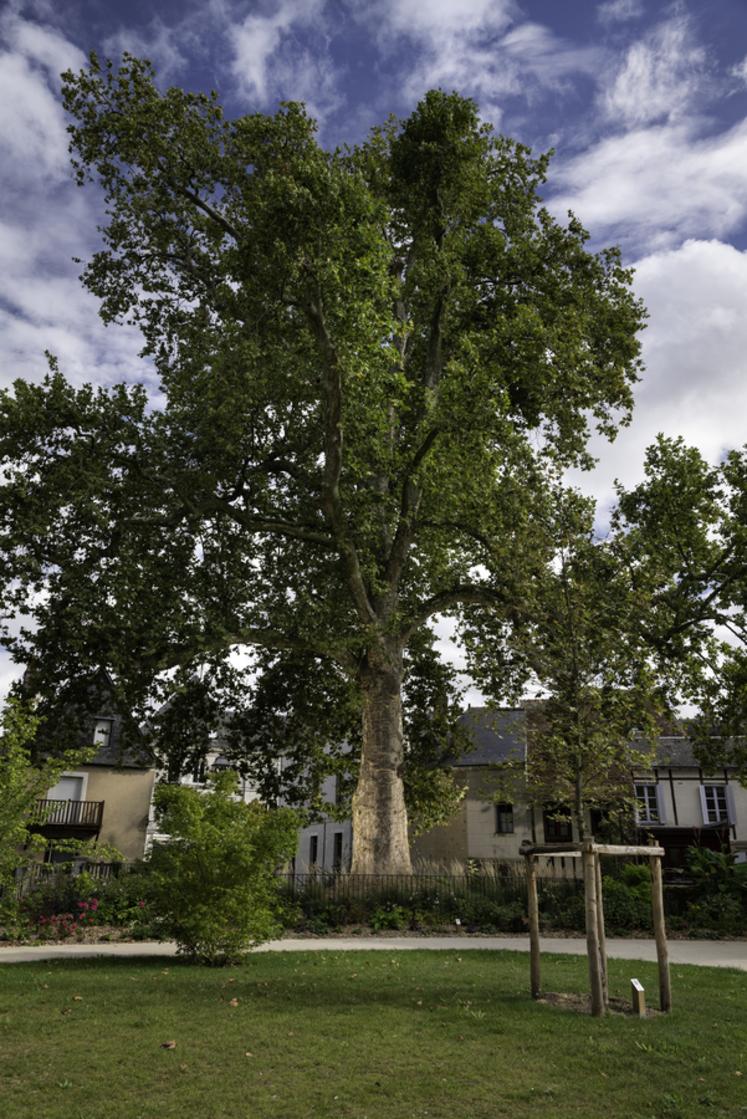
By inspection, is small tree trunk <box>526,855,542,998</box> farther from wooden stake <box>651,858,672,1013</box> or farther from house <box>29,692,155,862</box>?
house <box>29,692,155,862</box>

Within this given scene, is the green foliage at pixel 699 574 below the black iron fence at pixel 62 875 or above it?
above

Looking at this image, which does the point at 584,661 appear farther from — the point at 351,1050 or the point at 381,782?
the point at 381,782

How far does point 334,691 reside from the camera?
2509 centimetres

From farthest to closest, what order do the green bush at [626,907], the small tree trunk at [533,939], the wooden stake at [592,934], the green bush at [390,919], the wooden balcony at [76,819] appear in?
the wooden balcony at [76,819], the green bush at [390,919], the green bush at [626,907], the small tree trunk at [533,939], the wooden stake at [592,934]

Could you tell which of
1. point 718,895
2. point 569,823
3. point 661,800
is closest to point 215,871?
point 718,895

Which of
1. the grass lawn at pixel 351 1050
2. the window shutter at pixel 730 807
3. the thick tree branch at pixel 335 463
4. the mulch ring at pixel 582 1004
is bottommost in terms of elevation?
the grass lawn at pixel 351 1050

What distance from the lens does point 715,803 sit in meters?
37.1

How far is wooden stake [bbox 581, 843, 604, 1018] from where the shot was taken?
8.12 m

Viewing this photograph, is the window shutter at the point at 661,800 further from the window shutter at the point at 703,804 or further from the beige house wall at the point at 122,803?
the beige house wall at the point at 122,803

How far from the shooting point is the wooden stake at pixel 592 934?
26.6 ft

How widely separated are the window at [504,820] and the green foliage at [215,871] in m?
25.8

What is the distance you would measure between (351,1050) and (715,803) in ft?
114

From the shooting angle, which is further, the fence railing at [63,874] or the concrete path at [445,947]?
the fence railing at [63,874]

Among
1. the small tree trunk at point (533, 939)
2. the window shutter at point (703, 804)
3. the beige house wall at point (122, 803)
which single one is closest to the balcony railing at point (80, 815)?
the beige house wall at point (122, 803)
